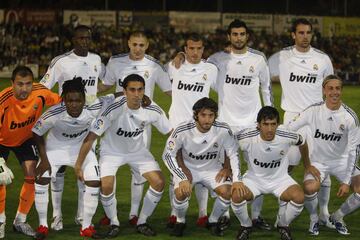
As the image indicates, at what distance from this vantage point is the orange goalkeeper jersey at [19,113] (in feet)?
26.7

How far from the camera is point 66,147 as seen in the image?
8.49 metres

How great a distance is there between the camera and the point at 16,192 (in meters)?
10.5

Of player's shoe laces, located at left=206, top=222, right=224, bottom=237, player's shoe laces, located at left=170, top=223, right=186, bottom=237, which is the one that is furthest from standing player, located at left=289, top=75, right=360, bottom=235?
player's shoe laces, located at left=170, top=223, right=186, bottom=237

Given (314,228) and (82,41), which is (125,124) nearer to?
(82,41)

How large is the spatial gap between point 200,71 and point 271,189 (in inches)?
72.4

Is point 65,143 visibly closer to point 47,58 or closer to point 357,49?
point 47,58

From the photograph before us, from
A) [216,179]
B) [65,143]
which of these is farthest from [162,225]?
[65,143]

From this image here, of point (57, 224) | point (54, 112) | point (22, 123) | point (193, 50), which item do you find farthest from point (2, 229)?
point (193, 50)

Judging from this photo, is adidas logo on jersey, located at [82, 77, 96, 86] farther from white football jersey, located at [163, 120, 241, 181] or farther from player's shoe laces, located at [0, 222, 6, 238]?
player's shoe laces, located at [0, 222, 6, 238]

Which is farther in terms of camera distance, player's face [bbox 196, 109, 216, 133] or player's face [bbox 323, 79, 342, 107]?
player's face [bbox 323, 79, 342, 107]

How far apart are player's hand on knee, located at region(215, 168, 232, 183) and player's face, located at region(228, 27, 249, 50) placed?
65.0 inches

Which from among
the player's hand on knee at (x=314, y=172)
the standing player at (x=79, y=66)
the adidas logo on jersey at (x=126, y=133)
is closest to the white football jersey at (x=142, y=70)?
the standing player at (x=79, y=66)

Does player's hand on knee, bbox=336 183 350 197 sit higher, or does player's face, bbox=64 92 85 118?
player's face, bbox=64 92 85 118

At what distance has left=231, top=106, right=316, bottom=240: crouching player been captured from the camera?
8.16m
